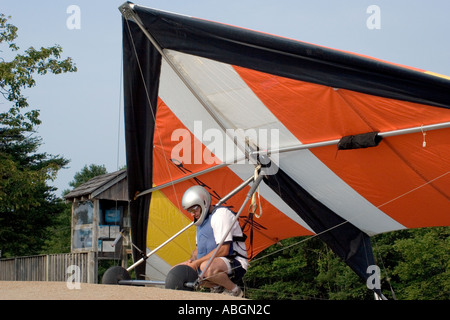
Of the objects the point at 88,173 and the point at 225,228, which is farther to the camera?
the point at 88,173

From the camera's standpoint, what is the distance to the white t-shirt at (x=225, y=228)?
6.11m

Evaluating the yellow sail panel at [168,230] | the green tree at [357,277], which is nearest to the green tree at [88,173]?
the green tree at [357,277]

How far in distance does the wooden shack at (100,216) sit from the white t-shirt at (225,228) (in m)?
10.8

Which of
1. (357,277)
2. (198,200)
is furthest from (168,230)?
(357,277)

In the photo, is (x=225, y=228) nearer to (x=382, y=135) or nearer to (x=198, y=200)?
(x=198, y=200)

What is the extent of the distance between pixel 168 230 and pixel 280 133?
127 inches

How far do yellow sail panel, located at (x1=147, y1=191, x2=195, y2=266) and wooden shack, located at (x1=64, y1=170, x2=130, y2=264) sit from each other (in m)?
7.60

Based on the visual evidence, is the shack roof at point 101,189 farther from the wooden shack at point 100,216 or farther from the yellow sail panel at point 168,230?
the yellow sail panel at point 168,230

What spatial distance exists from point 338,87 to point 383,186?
1921mm

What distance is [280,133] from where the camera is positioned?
6.60 metres

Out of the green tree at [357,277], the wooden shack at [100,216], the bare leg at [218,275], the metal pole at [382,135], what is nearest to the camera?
the metal pole at [382,135]

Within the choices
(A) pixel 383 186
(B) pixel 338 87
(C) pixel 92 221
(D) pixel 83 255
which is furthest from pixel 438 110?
(C) pixel 92 221
